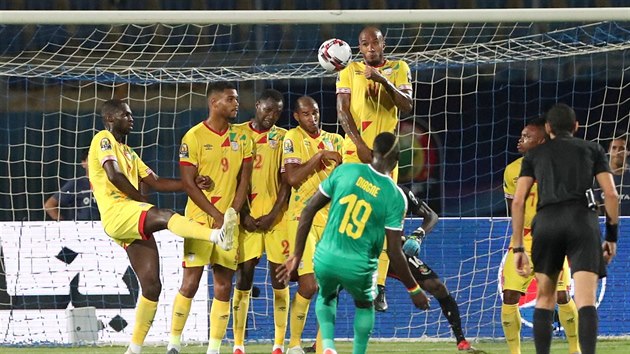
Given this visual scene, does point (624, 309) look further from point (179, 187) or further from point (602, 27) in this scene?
point (179, 187)

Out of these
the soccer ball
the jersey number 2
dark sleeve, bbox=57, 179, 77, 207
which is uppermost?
the soccer ball

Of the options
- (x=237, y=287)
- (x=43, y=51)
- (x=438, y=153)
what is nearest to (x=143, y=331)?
(x=237, y=287)

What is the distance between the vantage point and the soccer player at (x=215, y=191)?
8664 millimetres

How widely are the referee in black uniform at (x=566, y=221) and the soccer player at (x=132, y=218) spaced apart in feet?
7.00

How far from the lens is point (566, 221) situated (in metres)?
7.05

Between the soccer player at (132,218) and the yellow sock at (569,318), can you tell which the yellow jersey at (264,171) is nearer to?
the soccer player at (132,218)

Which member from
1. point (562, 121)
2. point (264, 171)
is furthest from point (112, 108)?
point (562, 121)

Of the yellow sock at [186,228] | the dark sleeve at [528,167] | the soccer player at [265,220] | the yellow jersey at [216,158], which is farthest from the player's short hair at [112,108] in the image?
the dark sleeve at [528,167]

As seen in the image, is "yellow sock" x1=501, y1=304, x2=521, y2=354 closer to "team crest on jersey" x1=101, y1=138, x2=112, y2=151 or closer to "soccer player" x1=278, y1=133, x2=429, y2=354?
"soccer player" x1=278, y1=133, x2=429, y2=354

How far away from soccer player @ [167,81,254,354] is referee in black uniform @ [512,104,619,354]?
2.41 metres

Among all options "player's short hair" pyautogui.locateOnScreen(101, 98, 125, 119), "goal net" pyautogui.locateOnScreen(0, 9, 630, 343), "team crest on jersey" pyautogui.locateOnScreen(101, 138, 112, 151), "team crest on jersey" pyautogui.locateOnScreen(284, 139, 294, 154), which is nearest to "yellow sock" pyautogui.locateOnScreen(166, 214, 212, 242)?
"team crest on jersey" pyautogui.locateOnScreen(101, 138, 112, 151)

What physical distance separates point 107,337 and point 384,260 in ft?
10.6

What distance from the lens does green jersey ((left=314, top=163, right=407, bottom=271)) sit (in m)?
7.06

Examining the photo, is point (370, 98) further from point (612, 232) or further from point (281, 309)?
point (612, 232)
